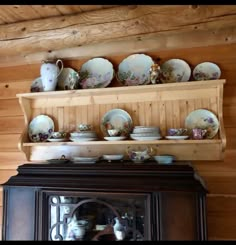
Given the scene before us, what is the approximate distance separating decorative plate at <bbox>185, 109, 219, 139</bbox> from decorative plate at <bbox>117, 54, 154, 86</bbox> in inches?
15.3

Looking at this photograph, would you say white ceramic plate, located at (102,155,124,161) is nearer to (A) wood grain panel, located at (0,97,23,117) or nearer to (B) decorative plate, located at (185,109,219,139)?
(B) decorative plate, located at (185,109,219,139)

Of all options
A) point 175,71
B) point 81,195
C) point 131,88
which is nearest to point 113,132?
point 131,88

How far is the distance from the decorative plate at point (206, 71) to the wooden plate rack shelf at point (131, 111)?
0.25 ft

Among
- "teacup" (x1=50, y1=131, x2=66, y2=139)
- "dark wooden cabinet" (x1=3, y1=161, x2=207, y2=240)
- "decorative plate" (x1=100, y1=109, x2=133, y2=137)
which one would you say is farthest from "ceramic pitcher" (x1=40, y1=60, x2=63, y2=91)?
"dark wooden cabinet" (x1=3, y1=161, x2=207, y2=240)

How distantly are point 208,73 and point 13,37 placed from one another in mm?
1332

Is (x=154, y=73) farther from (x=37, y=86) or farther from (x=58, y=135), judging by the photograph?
(x=37, y=86)

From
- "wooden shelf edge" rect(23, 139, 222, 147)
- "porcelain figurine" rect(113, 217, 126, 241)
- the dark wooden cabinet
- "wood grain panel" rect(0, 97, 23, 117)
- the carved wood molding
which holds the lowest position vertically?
"porcelain figurine" rect(113, 217, 126, 241)

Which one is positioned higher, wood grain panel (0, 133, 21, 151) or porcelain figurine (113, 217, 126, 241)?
wood grain panel (0, 133, 21, 151)

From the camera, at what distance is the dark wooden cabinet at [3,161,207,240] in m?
1.36

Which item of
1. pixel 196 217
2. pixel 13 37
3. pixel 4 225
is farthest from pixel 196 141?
pixel 13 37

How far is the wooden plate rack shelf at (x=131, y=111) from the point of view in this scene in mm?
1715

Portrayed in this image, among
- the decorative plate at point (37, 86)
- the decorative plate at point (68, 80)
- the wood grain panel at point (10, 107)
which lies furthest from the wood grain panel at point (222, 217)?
the wood grain panel at point (10, 107)

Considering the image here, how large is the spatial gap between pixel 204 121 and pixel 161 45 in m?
0.61

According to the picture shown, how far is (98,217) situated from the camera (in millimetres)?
1547
